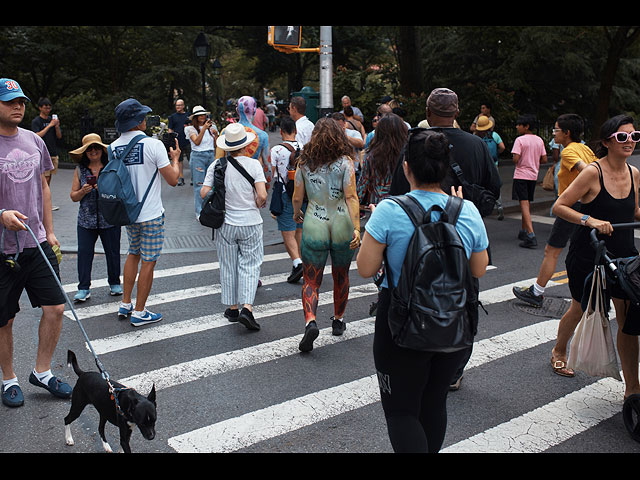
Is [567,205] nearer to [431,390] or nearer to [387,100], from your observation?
[431,390]

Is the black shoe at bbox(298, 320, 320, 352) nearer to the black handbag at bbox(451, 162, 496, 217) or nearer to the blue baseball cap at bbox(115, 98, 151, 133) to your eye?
the black handbag at bbox(451, 162, 496, 217)

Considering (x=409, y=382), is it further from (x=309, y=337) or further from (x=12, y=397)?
(x=12, y=397)

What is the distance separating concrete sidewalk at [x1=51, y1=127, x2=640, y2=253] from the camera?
9.98 meters

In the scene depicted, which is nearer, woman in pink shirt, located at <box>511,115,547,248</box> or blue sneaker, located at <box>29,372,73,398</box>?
blue sneaker, located at <box>29,372,73,398</box>

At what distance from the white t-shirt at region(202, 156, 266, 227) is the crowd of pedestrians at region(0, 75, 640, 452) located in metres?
0.01

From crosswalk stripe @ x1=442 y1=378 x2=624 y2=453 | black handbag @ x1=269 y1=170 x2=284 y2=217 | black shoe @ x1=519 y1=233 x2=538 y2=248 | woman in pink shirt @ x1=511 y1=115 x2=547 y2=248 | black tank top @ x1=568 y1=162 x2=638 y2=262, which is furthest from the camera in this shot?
woman in pink shirt @ x1=511 y1=115 x2=547 y2=248

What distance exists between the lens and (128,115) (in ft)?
19.5

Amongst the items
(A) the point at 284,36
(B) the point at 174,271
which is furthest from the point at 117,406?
(A) the point at 284,36

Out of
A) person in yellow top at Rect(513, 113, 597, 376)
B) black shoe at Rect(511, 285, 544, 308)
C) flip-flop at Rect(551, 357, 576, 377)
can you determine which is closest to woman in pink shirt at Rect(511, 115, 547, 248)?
person in yellow top at Rect(513, 113, 597, 376)

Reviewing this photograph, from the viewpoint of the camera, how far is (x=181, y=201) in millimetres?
14078

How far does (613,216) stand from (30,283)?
412 centimetres

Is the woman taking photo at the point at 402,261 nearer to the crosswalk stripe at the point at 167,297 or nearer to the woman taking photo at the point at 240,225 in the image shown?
the woman taking photo at the point at 240,225

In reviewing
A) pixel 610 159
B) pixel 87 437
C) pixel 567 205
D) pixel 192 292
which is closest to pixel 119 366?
pixel 87 437

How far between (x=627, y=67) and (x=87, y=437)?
2051 cm
